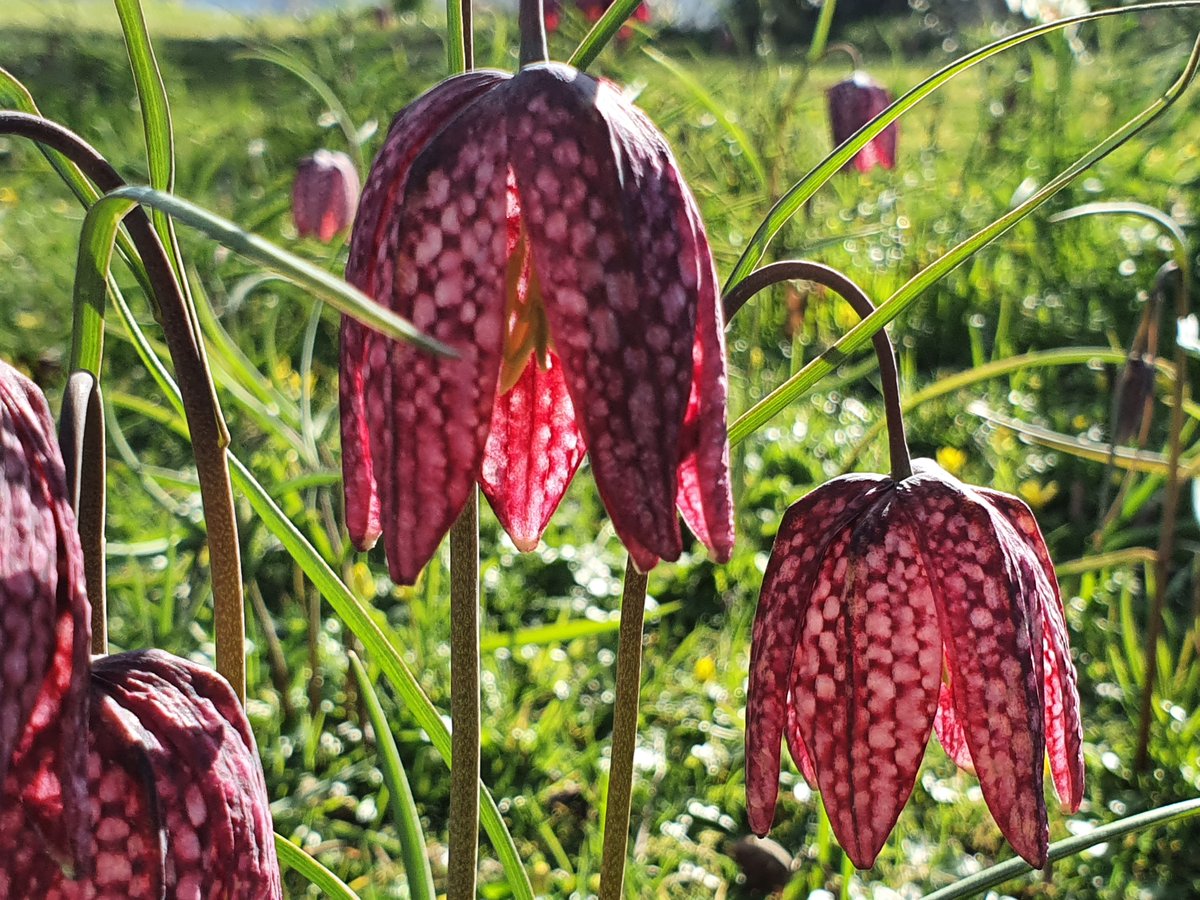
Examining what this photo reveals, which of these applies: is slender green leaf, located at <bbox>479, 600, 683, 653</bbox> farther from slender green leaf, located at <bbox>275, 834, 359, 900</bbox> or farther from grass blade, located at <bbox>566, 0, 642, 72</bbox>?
grass blade, located at <bbox>566, 0, 642, 72</bbox>

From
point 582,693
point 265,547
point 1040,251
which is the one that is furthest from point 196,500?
point 1040,251

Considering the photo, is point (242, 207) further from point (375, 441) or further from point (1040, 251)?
point (375, 441)

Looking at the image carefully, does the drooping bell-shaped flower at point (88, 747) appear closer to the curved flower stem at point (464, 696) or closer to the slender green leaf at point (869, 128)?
the curved flower stem at point (464, 696)

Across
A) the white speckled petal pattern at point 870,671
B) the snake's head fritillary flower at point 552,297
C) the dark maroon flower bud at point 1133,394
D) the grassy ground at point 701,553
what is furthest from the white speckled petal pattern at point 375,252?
the dark maroon flower bud at point 1133,394

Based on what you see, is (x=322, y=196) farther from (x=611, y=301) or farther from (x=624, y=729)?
(x=611, y=301)

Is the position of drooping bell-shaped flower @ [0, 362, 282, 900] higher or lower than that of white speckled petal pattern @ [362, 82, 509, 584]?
lower

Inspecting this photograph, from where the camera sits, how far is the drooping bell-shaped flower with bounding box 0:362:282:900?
0.52m

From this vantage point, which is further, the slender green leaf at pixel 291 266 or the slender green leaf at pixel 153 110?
the slender green leaf at pixel 153 110

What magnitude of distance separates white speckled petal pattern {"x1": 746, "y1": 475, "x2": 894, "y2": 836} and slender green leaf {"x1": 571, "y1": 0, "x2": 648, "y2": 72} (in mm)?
319

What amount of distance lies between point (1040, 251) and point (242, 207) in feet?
7.02

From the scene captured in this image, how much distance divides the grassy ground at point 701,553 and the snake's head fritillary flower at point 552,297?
641 millimetres

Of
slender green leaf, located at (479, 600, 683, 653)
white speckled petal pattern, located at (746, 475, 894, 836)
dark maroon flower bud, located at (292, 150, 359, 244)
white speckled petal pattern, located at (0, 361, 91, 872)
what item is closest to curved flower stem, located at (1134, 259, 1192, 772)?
slender green leaf, located at (479, 600, 683, 653)

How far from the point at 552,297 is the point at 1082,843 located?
546 millimetres

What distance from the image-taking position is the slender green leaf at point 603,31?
0.72 m
